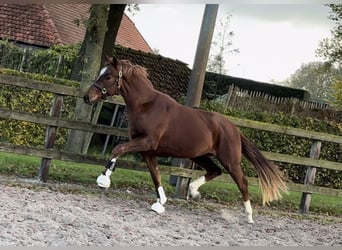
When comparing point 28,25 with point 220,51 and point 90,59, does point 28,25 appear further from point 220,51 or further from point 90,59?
point 90,59

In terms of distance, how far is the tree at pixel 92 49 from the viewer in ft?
18.7

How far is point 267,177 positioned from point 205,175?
559mm

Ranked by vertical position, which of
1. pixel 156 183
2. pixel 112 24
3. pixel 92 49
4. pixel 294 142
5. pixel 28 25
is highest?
pixel 28 25

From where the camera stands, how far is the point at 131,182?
16.8 feet

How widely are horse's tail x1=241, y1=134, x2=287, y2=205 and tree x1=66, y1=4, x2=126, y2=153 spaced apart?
7.38ft

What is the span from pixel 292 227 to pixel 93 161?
1906 millimetres

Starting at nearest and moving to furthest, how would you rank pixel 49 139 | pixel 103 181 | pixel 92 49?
1. pixel 103 181
2. pixel 49 139
3. pixel 92 49

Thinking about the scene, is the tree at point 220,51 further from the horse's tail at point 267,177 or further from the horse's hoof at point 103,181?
the horse's hoof at point 103,181

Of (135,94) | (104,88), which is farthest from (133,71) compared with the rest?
(104,88)

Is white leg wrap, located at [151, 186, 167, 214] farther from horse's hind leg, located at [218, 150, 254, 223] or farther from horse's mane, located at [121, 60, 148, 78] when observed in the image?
horse's mane, located at [121, 60, 148, 78]

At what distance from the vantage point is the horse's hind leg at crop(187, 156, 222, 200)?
165 inches

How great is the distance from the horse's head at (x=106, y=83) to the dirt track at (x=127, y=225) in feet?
2.80

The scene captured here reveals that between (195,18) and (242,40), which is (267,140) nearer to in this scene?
(195,18)

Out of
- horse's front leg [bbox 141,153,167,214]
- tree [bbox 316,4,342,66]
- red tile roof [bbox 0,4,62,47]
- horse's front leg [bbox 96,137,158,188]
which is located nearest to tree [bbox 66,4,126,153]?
horse's front leg [bbox 141,153,167,214]
